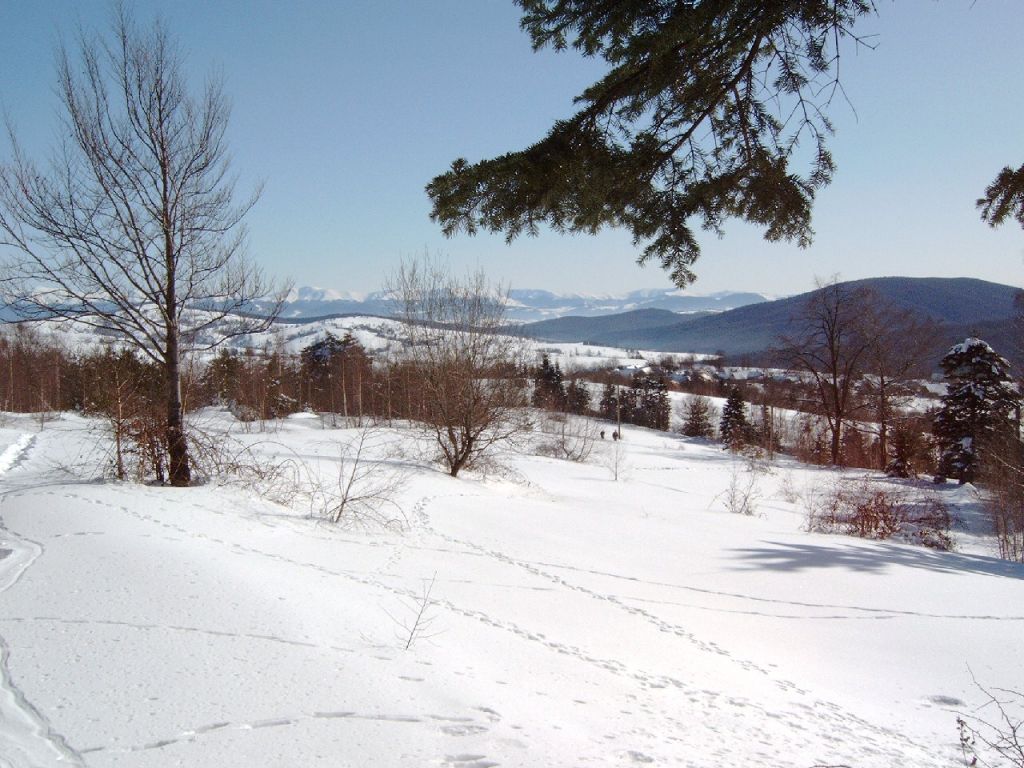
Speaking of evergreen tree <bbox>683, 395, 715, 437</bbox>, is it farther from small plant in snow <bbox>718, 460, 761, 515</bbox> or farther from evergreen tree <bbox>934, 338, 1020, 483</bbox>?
evergreen tree <bbox>934, 338, 1020, 483</bbox>

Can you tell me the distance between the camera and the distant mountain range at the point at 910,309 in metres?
22.1

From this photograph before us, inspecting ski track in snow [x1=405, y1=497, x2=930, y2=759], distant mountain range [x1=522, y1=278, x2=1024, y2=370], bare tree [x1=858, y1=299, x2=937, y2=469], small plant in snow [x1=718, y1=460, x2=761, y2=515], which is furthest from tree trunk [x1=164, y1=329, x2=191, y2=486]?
bare tree [x1=858, y1=299, x2=937, y2=469]

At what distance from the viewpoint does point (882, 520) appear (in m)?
13.1

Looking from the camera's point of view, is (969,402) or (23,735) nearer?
(23,735)

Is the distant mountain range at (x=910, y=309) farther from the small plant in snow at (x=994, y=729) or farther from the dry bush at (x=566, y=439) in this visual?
the small plant in snow at (x=994, y=729)

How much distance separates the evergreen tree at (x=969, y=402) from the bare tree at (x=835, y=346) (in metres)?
3.48

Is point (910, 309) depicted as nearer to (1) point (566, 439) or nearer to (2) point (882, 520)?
(1) point (566, 439)

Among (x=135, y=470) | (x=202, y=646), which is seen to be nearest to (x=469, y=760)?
(x=202, y=646)

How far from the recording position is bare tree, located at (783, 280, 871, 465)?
25.9 m

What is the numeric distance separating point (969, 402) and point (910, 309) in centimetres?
736

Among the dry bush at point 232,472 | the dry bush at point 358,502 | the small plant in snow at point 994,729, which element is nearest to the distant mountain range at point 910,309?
the dry bush at point 358,502

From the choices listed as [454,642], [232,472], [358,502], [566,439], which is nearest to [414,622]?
[454,642]

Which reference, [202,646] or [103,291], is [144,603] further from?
[103,291]

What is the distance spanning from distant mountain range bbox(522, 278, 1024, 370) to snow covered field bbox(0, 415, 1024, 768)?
736 centimetres
